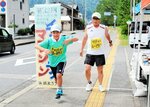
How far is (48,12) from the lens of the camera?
10.2 meters

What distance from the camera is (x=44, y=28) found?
10.3 meters

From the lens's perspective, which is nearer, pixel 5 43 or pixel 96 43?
pixel 96 43

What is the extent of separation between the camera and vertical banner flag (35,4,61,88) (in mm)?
10234

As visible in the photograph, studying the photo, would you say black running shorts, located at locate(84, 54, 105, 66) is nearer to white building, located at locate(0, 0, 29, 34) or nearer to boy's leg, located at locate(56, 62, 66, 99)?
boy's leg, located at locate(56, 62, 66, 99)

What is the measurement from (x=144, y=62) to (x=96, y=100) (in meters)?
1.38

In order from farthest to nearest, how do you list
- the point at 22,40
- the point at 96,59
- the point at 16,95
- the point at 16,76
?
the point at 22,40, the point at 16,76, the point at 96,59, the point at 16,95

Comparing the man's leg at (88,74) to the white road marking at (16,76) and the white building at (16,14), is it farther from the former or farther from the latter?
the white building at (16,14)

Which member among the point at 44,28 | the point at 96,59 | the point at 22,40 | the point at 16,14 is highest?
the point at 16,14

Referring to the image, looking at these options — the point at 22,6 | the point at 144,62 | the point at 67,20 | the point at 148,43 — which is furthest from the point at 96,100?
the point at 67,20

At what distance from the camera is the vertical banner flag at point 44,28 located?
10.2 m

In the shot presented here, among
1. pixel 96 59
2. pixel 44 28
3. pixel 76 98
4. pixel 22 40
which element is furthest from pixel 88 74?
pixel 22 40

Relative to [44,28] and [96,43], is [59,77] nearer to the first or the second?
[96,43]

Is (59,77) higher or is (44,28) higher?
(44,28)

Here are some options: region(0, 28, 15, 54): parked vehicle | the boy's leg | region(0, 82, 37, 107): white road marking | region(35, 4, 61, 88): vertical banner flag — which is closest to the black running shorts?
the boy's leg
